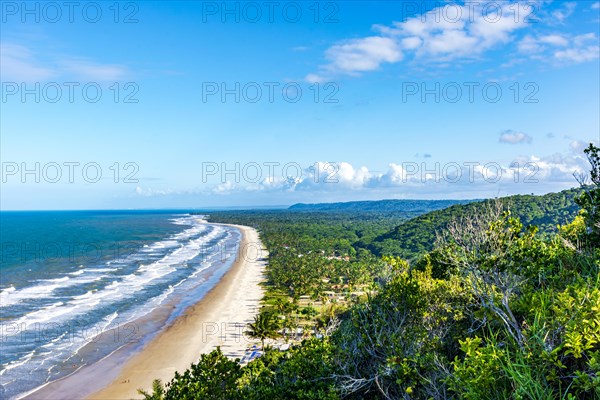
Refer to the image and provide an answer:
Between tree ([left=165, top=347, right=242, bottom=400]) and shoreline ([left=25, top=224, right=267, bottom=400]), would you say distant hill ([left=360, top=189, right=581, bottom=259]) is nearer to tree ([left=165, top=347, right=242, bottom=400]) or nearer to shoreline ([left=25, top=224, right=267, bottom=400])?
shoreline ([left=25, top=224, right=267, bottom=400])

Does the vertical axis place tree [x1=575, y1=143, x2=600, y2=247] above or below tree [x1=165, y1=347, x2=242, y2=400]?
above

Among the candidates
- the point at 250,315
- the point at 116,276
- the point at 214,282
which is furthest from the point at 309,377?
the point at 116,276

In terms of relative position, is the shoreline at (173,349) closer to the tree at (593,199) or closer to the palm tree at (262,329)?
the palm tree at (262,329)

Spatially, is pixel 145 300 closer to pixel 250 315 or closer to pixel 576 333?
pixel 250 315

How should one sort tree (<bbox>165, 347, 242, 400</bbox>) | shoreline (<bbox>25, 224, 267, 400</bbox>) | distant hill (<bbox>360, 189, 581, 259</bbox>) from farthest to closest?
1. distant hill (<bbox>360, 189, 581, 259</bbox>)
2. shoreline (<bbox>25, 224, 267, 400</bbox>)
3. tree (<bbox>165, 347, 242, 400</bbox>)

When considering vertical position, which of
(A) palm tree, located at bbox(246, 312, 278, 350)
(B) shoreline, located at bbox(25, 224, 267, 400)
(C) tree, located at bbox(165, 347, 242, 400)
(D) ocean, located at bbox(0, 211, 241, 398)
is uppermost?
(C) tree, located at bbox(165, 347, 242, 400)

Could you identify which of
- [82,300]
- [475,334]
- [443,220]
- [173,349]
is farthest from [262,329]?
[443,220]

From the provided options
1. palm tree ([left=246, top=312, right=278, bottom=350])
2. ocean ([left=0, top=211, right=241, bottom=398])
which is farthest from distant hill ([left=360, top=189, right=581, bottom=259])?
palm tree ([left=246, top=312, right=278, bottom=350])
